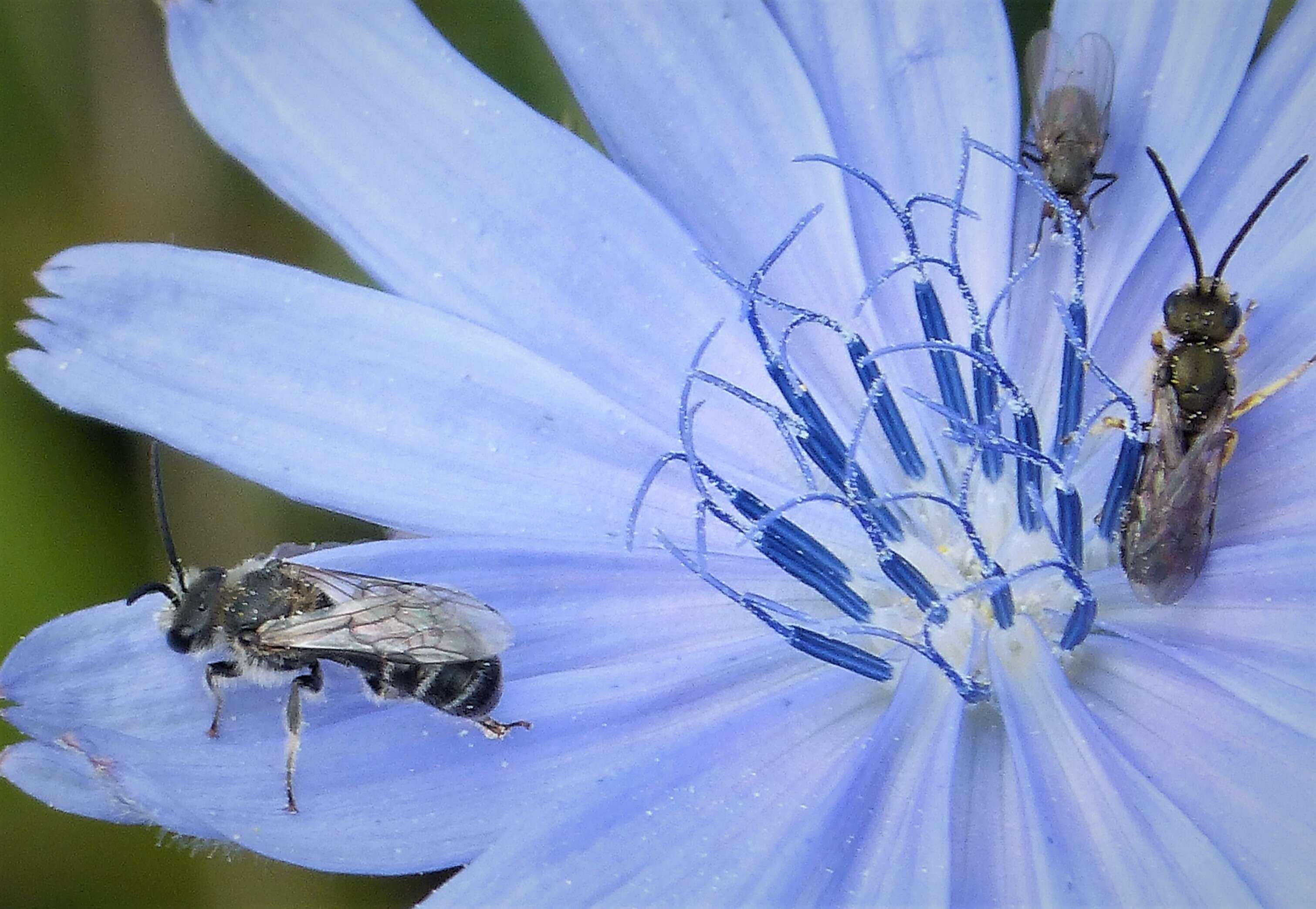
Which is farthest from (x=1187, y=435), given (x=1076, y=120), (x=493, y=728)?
(x=493, y=728)

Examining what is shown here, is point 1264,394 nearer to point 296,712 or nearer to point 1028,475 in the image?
point 1028,475

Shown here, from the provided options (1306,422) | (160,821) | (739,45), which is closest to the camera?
(160,821)

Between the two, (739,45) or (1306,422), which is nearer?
(1306,422)

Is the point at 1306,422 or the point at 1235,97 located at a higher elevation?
the point at 1235,97

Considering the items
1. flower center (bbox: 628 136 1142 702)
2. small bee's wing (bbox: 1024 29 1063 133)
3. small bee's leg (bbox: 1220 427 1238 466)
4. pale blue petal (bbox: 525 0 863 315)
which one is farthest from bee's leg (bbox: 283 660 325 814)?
small bee's wing (bbox: 1024 29 1063 133)

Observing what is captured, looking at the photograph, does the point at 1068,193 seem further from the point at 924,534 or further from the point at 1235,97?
the point at 924,534

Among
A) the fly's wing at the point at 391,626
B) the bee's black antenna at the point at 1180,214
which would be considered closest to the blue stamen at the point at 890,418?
the bee's black antenna at the point at 1180,214

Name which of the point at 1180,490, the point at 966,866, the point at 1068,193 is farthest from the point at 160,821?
the point at 1068,193
